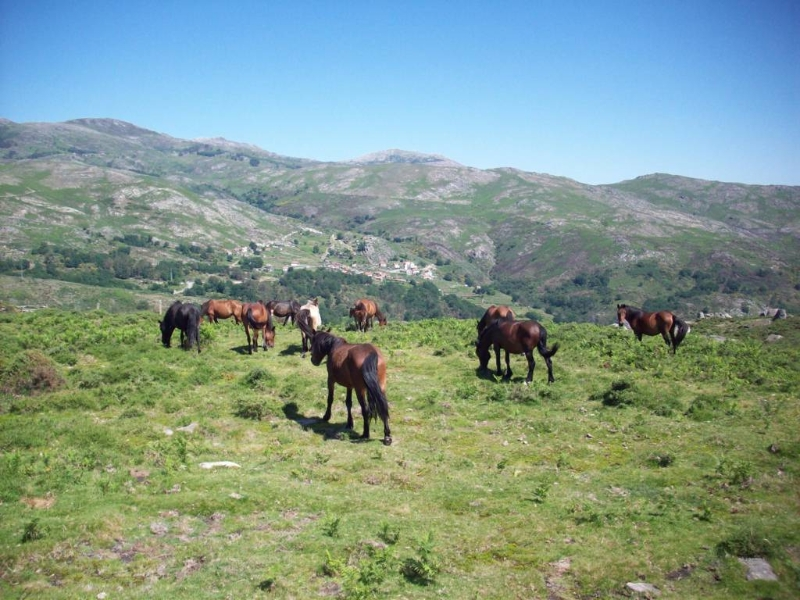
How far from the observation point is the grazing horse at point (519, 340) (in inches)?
763

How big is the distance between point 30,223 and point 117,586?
232m

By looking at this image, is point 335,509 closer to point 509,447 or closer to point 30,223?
point 509,447

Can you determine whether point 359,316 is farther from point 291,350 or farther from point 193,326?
point 193,326

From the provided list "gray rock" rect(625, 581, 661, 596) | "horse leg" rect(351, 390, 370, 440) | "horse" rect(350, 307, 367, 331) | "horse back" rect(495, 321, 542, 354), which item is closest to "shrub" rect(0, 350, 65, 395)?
"horse leg" rect(351, 390, 370, 440)

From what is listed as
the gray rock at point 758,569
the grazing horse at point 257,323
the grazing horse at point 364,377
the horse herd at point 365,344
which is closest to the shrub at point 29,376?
the horse herd at point 365,344

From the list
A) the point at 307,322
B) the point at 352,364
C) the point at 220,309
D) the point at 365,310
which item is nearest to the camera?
the point at 352,364

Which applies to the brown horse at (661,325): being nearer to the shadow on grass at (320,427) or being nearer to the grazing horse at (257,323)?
the shadow on grass at (320,427)

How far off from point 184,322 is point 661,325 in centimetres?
2408

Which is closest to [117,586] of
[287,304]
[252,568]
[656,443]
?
[252,568]

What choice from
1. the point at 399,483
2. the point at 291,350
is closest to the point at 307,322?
the point at 291,350

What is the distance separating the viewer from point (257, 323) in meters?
25.3

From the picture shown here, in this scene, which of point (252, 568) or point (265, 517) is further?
point (265, 517)

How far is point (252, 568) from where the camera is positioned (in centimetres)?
774

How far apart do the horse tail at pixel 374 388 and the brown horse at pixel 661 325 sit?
17.5 m
